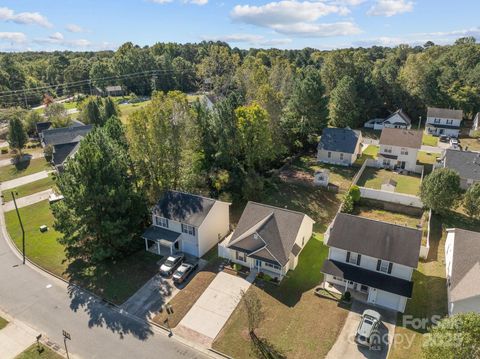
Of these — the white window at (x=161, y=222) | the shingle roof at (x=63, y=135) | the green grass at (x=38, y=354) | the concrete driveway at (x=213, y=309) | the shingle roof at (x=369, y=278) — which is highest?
the shingle roof at (x=63, y=135)

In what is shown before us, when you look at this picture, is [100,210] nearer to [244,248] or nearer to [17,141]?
[244,248]

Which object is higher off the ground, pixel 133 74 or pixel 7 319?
pixel 133 74

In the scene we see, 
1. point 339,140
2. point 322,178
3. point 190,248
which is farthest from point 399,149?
point 190,248

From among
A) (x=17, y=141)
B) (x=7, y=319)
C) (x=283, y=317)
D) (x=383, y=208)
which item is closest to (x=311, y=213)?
(x=383, y=208)

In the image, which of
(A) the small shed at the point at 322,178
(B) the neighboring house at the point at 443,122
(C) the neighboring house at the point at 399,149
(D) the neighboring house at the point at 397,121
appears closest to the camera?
(A) the small shed at the point at 322,178

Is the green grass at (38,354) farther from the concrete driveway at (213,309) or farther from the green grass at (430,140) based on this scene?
the green grass at (430,140)

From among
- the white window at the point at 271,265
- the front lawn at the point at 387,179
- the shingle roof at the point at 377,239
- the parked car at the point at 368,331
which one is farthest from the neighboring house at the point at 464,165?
the white window at the point at 271,265

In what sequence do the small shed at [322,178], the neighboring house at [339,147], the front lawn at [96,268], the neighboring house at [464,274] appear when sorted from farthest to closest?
the neighboring house at [339,147]
the small shed at [322,178]
the front lawn at [96,268]
the neighboring house at [464,274]
